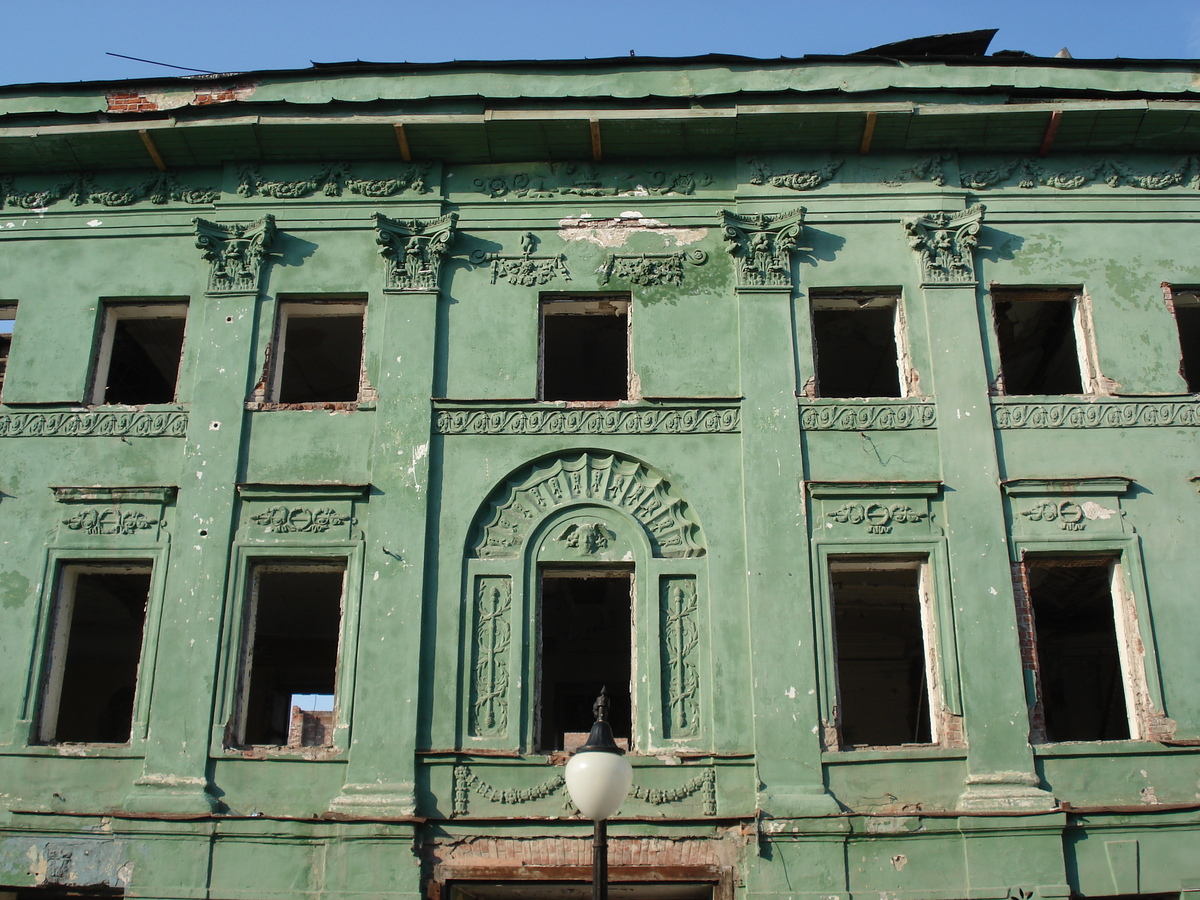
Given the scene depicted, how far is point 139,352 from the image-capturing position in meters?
12.7

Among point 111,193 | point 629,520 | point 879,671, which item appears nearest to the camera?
point 629,520

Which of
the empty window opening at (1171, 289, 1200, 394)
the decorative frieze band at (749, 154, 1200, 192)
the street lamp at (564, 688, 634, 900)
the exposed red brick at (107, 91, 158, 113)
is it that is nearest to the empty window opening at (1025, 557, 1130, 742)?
the empty window opening at (1171, 289, 1200, 394)

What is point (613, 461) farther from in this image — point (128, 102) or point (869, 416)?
point (128, 102)

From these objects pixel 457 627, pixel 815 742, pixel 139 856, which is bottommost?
pixel 139 856

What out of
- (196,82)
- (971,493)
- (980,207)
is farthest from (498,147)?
(971,493)

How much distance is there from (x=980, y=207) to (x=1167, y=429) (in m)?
2.79

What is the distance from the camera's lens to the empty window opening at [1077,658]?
525 inches

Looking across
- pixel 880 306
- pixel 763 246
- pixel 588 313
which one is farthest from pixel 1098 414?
pixel 588 313

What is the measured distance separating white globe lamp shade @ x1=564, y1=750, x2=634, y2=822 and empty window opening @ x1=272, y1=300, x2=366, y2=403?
17.9 feet

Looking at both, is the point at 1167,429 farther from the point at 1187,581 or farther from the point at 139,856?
the point at 139,856

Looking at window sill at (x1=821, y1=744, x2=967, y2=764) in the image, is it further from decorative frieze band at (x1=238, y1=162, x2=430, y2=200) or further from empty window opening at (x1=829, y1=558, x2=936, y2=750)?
decorative frieze band at (x1=238, y1=162, x2=430, y2=200)

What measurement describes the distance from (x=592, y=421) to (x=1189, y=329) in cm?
788

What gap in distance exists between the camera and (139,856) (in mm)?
8906

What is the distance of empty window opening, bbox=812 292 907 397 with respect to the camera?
428 inches
